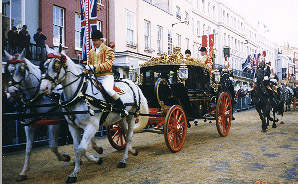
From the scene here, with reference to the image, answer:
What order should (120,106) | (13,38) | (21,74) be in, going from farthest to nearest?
(13,38)
(120,106)
(21,74)

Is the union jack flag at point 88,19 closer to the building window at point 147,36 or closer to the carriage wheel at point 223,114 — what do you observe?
the carriage wheel at point 223,114

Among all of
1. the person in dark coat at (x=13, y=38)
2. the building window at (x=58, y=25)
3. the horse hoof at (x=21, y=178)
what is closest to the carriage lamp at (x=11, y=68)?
the horse hoof at (x=21, y=178)

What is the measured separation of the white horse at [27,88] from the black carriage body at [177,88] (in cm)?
268

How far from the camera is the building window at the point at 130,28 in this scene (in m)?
19.2

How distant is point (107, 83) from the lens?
536 centimetres

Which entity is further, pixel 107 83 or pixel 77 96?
pixel 107 83

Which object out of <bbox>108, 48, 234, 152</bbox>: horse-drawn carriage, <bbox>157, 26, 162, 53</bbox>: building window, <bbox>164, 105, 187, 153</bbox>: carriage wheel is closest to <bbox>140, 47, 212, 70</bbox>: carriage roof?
<bbox>108, 48, 234, 152</bbox>: horse-drawn carriage

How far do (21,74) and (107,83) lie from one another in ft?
4.96

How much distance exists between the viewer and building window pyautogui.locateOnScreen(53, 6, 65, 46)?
14742 mm

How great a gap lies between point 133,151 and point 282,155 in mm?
3319

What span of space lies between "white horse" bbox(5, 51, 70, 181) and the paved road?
1.74 feet

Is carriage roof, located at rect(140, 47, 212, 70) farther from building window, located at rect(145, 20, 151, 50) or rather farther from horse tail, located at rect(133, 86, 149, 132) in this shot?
building window, located at rect(145, 20, 151, 50)

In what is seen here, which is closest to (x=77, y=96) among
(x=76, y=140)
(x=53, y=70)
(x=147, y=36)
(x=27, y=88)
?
(x=53, y=70)

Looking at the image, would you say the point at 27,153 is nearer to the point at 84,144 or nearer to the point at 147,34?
the point at 84,144
